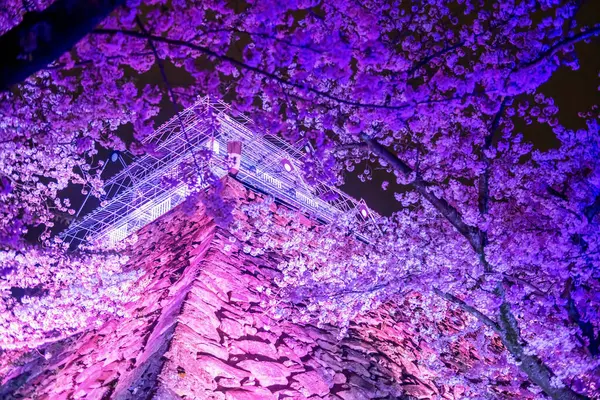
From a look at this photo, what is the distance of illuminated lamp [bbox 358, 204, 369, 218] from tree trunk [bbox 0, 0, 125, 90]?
12822 mm

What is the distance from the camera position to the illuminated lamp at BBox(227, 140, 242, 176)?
11523 millimetres

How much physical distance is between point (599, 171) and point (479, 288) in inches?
95.0

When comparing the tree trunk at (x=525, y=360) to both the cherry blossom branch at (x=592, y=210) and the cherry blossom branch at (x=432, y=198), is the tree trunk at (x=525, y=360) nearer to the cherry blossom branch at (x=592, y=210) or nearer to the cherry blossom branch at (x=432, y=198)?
the cherry blossom branch at (x=432, y=198)

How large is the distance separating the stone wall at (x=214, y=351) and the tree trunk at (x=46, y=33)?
3.40m

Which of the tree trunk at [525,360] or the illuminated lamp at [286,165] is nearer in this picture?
the tree trunk at [525,360]

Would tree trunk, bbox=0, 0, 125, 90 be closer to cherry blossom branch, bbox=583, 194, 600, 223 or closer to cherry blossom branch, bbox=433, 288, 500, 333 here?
cherry blossom branch, bbox=433, 288, 500, 333

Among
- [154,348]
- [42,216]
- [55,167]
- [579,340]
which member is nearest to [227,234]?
[154,348]

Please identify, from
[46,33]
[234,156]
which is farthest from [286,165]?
[46,33]

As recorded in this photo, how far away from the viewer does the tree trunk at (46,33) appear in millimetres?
2928

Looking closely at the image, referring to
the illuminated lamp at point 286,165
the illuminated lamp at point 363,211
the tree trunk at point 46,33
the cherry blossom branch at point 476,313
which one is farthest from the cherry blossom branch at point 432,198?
the illuminated lamp at point 363,211

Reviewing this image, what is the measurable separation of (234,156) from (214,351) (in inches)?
258

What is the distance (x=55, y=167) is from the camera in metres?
10.3

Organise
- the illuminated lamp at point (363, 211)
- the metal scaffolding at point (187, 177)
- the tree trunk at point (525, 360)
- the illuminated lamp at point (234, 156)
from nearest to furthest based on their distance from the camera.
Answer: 1. the tree trunk at point (525, 360)
2. the illuminated lamp at point (234, 156)
3. the metal scaffolding at point (187, 177)
4. the illuminated lamp at point (363, 211)

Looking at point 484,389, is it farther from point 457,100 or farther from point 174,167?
point 174,167
